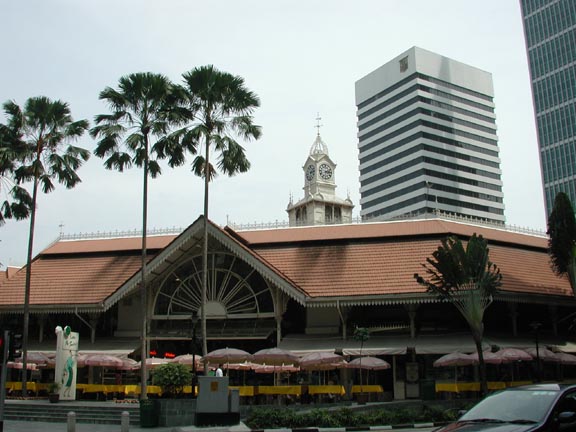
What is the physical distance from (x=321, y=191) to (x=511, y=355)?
44045 mm

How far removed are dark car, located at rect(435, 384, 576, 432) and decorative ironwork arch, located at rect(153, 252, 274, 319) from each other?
25.8 m

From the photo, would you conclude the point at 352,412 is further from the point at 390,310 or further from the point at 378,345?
the point at 390,310

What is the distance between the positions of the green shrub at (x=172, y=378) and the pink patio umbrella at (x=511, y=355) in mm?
13380

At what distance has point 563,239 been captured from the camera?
31.9 m

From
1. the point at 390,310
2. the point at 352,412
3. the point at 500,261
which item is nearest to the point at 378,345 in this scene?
the point at 390,310

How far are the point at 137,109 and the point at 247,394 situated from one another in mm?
14514

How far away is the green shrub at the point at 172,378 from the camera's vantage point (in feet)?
75.5

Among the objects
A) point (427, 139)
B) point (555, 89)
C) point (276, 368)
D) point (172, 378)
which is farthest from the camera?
point (427, 139)

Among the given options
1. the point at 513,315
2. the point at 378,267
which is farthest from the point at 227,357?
the point at 513,315

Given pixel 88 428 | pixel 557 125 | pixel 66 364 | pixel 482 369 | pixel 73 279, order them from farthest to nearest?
pixel 557 125
pixel 73 279
pixel 66 364
pixel 482 369
pixel 88 428

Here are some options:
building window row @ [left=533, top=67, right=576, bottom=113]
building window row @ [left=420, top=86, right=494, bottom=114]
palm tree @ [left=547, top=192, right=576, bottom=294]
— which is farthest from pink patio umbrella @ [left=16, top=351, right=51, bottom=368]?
building window row @ [left=420, top=86, right=494, bottom=114]

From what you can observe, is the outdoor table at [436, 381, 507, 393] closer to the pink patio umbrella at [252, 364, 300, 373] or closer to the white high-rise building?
the pink patio umbrella at [252, 364, 300, 373]

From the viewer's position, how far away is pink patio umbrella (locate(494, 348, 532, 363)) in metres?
27.4

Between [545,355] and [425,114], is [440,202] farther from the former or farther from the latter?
[545,355]
